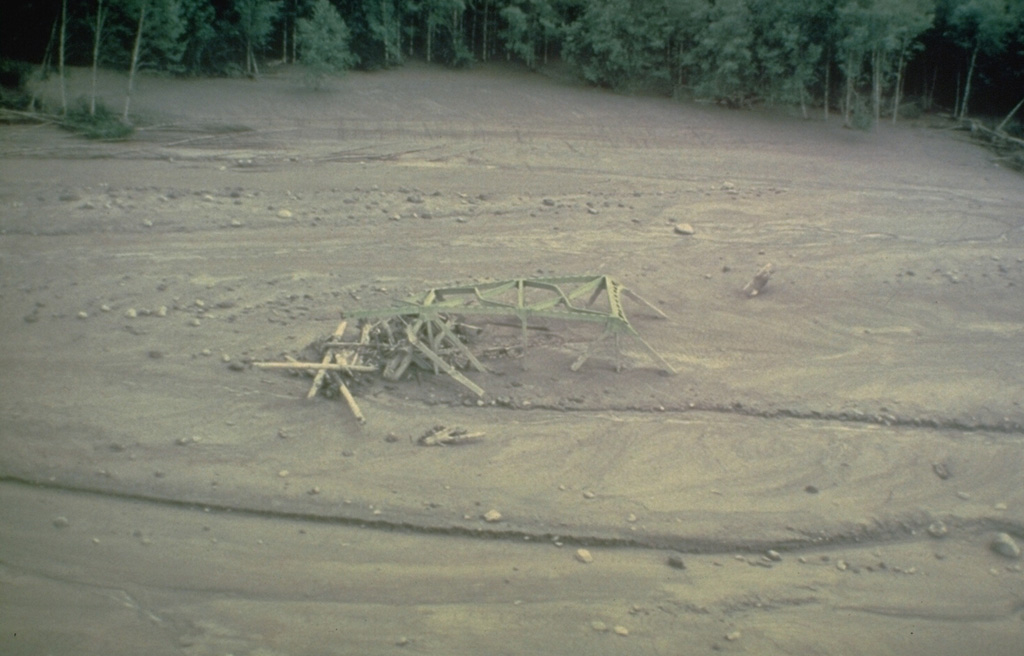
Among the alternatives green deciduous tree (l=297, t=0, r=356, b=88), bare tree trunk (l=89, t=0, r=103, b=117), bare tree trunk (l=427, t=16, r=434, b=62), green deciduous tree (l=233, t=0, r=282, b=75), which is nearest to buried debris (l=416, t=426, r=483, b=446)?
bare tree trunk (l=89, t=0, r=103, b=117)

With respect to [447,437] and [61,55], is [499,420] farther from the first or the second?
[61,55]

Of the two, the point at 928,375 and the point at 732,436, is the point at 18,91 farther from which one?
the point at 928,375

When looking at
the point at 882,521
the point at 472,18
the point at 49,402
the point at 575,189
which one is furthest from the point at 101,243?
the point at 472,18

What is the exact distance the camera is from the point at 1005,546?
7.25 meters

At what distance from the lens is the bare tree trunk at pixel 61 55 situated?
529 inches

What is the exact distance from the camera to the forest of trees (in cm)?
1911

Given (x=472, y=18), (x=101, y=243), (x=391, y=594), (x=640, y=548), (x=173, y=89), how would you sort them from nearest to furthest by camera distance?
(x=391, y=594) → (x=640, y=548) → (x=101, y=243) → (x=173, y=89) → (x=472, y=18)

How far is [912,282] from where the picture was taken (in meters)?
12.4

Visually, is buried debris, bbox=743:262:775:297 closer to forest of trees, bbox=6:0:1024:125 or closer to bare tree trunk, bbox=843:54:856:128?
forest of trees, bbox=6:0:1024:125

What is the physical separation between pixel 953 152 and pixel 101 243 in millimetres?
15000

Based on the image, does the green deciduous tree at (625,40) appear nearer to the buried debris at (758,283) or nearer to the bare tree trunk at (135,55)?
the bare tree trunk at (135,55)

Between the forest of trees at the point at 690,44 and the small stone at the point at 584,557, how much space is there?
1318cm

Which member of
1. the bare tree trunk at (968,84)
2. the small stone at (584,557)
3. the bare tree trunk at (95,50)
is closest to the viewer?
the small stone at (584,557)

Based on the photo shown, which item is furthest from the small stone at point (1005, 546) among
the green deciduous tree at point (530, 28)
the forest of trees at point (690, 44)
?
the green deciduous tree at point (530, 28)
